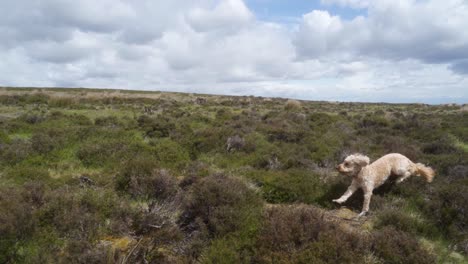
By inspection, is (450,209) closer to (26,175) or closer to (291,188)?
(291,188)

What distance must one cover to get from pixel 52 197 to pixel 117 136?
324 inches

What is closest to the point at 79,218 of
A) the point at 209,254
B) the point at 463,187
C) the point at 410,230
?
the point at 209,254

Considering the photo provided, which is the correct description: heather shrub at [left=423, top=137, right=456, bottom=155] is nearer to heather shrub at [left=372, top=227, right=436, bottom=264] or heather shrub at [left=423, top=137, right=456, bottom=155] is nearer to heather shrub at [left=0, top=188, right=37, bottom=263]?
heather shrub at [left=372, top=227, right=436, bottom=264]

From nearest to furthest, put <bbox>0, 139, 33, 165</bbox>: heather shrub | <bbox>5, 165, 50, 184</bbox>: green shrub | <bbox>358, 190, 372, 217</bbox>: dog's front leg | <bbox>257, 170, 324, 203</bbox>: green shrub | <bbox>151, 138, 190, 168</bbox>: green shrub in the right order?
<bbox>358, 190, 372, 217</bbox>: dog's front leg, <bbox>257, 170, 324, 203</bbox>: green shrub, <bbox>5, 165, 50, 184</bbox>: green shrub, <bbox>151, 138, 190, 168</bbox>: green shrub, <bbox>0, 139, 33, 165</bbox>: heather shrub

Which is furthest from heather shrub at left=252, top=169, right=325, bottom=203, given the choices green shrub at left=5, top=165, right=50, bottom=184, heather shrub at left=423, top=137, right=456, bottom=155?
heather shrub at left=423, top=137, right=456, bottom=155

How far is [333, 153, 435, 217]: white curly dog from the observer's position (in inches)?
231

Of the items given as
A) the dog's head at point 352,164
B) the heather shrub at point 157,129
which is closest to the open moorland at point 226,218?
the dog's head at point 352,164

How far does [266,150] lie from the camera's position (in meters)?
10.8

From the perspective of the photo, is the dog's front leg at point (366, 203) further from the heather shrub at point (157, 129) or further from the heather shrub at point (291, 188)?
the heather shrub at point (157, 129)

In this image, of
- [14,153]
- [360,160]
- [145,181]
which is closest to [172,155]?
[145,181]

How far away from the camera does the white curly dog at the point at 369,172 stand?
5855 mm

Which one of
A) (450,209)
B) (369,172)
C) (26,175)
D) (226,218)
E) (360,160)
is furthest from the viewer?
(26,175)

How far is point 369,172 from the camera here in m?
6.01

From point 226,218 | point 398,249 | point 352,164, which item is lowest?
point 398,249
